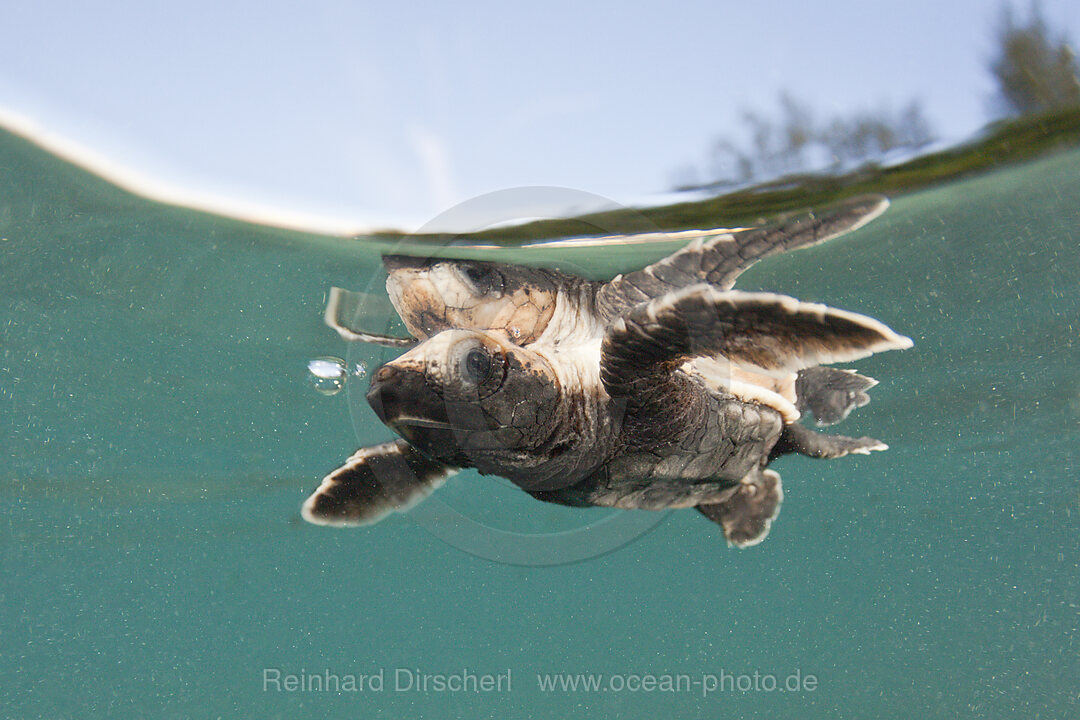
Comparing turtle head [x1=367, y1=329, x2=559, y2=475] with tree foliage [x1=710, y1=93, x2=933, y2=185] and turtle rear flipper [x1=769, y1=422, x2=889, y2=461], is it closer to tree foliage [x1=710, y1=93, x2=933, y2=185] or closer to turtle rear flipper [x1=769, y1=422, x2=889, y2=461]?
tree foliage [x1=710, y1=93, x2=933, y2=185]


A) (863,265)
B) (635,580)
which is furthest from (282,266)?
(635,580)

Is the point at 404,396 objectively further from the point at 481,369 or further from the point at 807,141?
the point at 807,141

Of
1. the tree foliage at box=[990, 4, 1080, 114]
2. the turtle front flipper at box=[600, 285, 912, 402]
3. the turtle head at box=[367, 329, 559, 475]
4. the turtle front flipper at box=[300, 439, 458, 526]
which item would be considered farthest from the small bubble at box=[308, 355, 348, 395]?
the tree foliage at box=[990, 4, 1080, 114]

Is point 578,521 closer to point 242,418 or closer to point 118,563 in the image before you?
point 242,418

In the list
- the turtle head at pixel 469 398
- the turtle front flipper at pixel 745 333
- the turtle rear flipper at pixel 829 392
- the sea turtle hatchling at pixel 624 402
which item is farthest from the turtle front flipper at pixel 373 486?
the turtle rear flipper at pixel 829 392

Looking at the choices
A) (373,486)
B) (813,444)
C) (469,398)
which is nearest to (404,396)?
(469,398)

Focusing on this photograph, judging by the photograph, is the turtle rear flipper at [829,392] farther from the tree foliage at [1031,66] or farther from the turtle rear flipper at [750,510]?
the tree foliage at [1031,66]

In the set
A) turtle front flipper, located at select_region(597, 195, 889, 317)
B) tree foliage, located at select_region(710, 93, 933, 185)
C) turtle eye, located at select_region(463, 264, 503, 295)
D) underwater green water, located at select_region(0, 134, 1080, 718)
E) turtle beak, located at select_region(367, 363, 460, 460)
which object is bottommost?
underwater green water, located at select_region(0, 134, 1080, 718)
